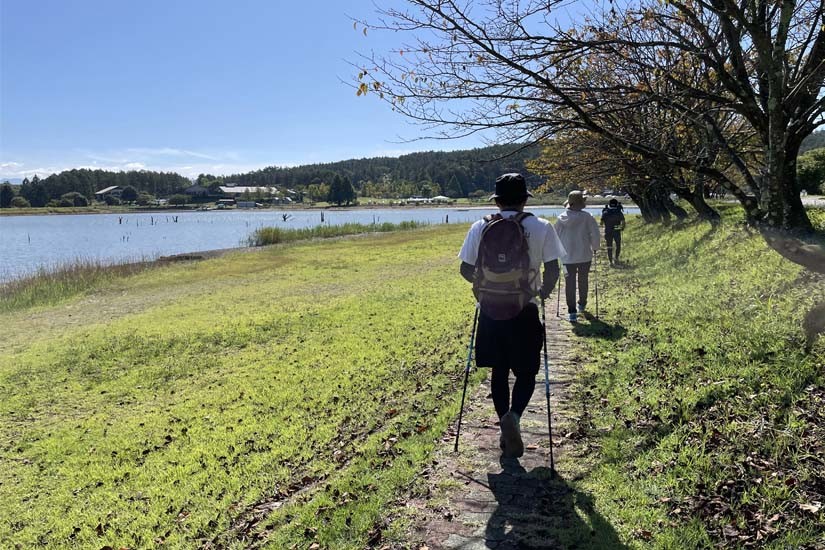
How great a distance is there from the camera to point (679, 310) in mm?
8750

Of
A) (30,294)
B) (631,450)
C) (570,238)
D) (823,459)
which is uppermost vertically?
(570,238)

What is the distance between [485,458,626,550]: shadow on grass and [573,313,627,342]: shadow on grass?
14.2ft

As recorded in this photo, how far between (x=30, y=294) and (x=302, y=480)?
2372cm

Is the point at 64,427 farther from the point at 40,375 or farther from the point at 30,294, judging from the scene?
the point at 30,294

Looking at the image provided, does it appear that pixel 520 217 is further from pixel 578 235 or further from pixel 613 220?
pixel 613 220

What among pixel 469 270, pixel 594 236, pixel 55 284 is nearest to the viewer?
pixel 469 270

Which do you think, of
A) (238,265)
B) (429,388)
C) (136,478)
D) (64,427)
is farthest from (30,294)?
(429,388)

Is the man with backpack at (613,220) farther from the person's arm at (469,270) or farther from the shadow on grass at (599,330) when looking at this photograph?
the person's arm at (469,270)

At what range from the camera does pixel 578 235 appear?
9.35 meters

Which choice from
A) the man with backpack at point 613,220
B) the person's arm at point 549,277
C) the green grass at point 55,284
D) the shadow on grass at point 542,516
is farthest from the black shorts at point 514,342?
the green grass at point 55,284

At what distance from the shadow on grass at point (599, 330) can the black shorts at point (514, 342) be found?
4.26 metres

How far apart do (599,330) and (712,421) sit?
4.25 m

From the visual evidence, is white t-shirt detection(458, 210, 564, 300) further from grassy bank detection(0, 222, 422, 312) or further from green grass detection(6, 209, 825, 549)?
grassy bank detection(0, 222, 422, 312)

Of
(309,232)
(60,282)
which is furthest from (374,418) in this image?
(309,232)
